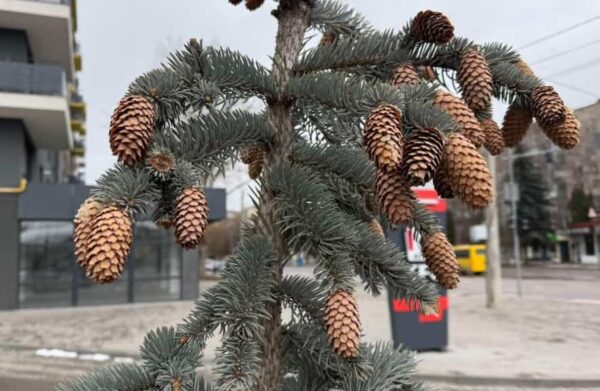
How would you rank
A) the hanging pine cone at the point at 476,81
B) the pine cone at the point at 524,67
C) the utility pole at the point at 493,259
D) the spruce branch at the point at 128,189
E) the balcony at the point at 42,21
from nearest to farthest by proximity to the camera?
1. the spruce branch at the point at 128,189
2. the hanging pine cone at the point at 476,81
3. the pine cone at the point at 524,67
4. the utility pole at the point at 493,259
5. the balcony at the point at 42,21

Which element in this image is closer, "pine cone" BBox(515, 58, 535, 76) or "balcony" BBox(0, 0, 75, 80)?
"pine cone" BBox(515, 58, 535, 76)

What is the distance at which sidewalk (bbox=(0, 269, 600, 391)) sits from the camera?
7.81m

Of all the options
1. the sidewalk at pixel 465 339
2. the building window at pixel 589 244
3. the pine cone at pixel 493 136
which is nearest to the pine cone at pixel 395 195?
the pine cone at pixel 493 136

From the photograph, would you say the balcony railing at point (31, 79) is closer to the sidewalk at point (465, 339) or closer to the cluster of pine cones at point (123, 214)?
the sidewalk at point (465, 339)

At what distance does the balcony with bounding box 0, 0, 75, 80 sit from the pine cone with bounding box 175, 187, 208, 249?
1855 cm

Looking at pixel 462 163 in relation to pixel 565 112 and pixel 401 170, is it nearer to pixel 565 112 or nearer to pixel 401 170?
pixel 401 170

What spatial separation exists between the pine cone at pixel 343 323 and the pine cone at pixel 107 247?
0.41 m

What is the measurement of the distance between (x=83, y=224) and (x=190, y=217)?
0.61 feet

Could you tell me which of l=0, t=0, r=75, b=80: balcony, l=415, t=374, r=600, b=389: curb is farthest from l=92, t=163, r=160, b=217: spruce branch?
l=0, t=0, r=75, b=80: balcony

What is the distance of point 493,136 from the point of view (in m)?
1.27

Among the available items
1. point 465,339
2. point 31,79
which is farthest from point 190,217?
point 31,79

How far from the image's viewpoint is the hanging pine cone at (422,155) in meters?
0.89

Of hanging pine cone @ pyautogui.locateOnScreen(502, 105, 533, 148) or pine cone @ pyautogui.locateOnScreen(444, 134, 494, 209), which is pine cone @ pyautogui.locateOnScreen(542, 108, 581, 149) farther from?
pine cone @ pyautogui.locateOnScreen(444, 134, 494, 209)

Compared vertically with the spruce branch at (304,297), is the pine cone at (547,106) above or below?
above
